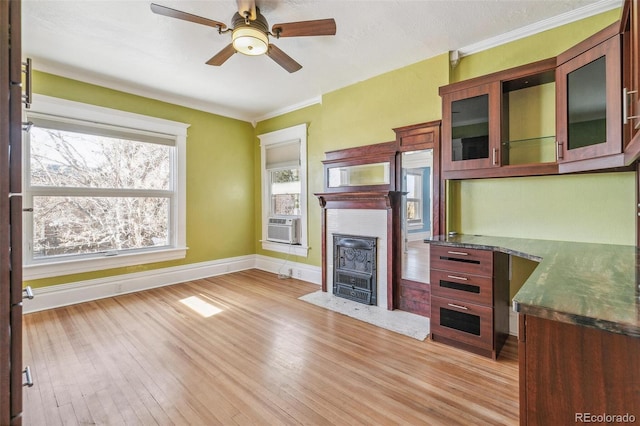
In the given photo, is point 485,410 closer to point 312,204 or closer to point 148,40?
point 312,204

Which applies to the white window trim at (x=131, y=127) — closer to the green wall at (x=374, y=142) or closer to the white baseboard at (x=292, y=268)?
the green wall at (x=374, y=142)

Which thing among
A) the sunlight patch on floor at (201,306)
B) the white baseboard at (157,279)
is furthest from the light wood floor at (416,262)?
the sunlight patch on floor at (201,306)

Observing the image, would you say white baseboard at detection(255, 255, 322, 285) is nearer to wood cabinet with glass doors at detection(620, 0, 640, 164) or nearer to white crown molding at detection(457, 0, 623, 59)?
white crown molding at detection(457, 0, 623, 59)

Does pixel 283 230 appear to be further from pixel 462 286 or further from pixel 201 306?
pixel 462 286

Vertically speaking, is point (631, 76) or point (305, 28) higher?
point (305, 28)

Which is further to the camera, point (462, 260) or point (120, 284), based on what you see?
point (120, 284)

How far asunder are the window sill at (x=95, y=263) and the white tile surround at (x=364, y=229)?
239 cm

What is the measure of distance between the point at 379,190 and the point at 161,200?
10.9ft

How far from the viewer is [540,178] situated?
2602 millimetres

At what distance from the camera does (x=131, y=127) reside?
4074 millimetres

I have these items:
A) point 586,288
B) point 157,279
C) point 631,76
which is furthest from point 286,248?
point 631,76

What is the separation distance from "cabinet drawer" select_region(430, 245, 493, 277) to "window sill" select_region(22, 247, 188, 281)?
3.80 m

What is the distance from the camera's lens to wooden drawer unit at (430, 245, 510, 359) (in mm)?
2330

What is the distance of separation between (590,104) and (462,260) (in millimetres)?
1415
